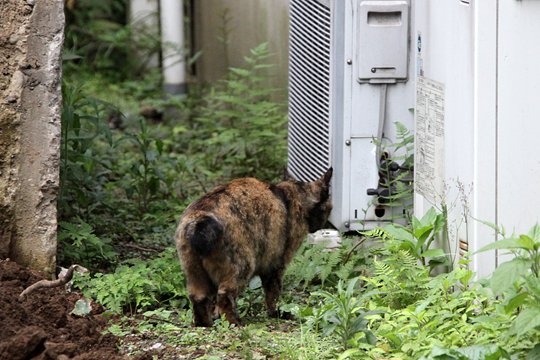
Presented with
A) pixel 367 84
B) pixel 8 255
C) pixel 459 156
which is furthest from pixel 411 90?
pixel 8 255

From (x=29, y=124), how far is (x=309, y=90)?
2295mm

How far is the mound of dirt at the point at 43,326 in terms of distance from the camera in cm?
519

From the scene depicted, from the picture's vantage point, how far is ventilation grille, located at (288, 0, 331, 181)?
789 centimetres

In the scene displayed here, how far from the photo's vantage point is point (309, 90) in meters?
8.28

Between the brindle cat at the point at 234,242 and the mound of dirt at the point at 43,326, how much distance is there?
0.58 m

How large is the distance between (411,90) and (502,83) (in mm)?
2006

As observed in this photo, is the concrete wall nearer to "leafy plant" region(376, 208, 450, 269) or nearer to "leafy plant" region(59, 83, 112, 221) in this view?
"leafy plant" region(59, 83, 112, 221)

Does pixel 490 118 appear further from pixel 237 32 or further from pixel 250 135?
pixel 237 32

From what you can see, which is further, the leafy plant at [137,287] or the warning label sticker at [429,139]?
the leafy plant at [137,287]

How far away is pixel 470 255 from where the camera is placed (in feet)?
19.3

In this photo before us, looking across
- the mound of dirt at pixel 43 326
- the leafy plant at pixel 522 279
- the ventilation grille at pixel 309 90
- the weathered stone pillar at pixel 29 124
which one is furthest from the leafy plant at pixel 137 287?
the leafy plant at pixel 522 279

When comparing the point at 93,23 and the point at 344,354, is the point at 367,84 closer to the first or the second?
the point at 344,354

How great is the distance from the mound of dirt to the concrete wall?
5.31 meters

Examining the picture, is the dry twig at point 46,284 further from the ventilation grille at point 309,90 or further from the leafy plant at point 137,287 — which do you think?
the ventilation grille at point 309,90
